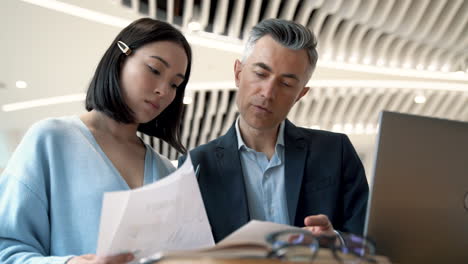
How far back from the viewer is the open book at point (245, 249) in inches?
36.9

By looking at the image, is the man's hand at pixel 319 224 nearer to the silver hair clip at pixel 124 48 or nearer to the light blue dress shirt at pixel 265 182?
the light blue dress shirt at pixel 265 182

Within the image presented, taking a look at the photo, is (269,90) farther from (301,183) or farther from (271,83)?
(301,183)

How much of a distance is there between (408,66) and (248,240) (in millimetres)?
7324

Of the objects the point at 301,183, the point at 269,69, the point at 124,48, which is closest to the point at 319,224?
the point at 301,183

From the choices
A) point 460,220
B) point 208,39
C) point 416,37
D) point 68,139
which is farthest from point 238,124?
point 416,37

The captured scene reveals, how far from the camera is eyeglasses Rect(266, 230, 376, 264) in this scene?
3.24ft

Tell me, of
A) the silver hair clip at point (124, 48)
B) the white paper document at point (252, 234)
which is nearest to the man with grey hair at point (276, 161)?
the silver hair clip at point (124, 48)

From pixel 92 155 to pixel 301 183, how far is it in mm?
798

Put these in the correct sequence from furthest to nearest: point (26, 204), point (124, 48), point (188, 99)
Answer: point (188, 99), point (124, 48), point (26, 204)

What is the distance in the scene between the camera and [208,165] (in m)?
2.09

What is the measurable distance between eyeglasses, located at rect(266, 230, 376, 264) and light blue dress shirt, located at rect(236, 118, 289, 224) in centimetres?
97

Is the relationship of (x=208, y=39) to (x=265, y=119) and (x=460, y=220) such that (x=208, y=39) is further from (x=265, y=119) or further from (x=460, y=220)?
(x=460, y=220)

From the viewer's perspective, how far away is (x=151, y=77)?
6.28ft

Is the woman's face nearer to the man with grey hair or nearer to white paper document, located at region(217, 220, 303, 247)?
the man with grey hair
